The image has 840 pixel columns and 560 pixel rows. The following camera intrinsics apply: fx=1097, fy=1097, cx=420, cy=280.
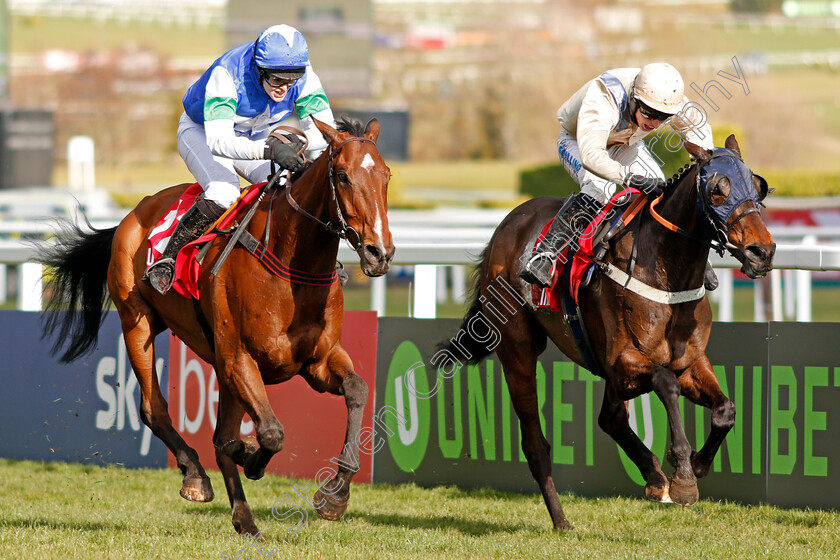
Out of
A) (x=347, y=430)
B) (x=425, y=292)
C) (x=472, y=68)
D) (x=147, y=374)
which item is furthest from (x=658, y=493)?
(x=472, y=68)

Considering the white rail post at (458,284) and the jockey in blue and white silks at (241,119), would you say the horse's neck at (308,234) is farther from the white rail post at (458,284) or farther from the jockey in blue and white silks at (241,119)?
the white rail post at (458,284)

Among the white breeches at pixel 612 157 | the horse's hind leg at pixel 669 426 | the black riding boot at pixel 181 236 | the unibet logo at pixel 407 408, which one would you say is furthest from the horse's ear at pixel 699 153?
the unibet logo at pixel 407 408

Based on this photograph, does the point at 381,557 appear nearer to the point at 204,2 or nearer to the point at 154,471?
the point at 154,471

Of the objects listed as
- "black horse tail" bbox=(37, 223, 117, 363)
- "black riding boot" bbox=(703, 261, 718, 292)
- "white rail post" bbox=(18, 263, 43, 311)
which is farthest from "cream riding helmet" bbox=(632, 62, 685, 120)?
"white rail post" bbox=(18, 263, 43, 311)

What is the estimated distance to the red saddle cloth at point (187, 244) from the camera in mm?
5145

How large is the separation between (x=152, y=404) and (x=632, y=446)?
242 centimetres

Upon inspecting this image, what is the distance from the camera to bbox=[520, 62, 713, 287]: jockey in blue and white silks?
4914mm

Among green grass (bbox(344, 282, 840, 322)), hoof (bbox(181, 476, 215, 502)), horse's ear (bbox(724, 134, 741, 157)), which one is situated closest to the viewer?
horse's ear (bbox(724, 134, 741, 157))

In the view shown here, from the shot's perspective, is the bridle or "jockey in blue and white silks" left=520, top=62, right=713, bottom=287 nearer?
the bridle

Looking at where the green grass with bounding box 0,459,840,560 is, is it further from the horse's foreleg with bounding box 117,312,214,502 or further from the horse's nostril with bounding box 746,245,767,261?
the horse's nostril with bounding box 746,245,767,261

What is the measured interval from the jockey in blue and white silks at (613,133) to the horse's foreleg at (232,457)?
5.00 feet

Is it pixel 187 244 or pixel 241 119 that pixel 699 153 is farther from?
pixel 187 244

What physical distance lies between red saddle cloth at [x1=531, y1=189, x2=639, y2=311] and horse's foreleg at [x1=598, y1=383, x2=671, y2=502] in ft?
1.63

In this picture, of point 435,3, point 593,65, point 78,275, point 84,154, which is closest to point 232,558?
point 78,275
